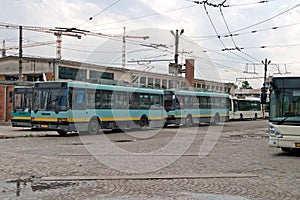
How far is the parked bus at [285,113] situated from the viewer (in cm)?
1266

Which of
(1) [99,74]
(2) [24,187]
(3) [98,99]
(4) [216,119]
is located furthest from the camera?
(1) [99,74]

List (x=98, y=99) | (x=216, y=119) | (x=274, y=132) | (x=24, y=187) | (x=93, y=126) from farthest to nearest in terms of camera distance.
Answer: (x=216, y=119), (x=98, y=99), (x=93, y=126), (x=274, y=132), (x=24, y=187)

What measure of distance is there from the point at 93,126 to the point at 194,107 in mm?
13172

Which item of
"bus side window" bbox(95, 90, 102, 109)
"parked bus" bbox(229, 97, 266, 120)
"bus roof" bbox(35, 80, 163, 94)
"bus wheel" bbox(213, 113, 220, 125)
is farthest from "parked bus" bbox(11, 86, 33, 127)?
"parked bus" bbox(229, 97, 266, 120)

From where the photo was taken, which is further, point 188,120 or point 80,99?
point 188,120

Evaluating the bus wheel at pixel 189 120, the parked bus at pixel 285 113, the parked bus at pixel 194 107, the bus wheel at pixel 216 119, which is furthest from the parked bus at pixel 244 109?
the parked bus at pixel 285 113

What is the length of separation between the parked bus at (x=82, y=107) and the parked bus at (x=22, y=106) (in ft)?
12.8

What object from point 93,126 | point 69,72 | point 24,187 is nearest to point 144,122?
point 93,126

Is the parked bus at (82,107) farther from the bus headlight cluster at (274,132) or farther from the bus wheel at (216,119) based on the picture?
the bus wheel at (216,119)

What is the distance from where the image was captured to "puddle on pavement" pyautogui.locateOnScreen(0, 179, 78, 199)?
723cm

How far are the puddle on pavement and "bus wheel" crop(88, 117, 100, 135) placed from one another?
12858 millimetres

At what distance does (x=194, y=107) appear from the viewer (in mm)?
32875

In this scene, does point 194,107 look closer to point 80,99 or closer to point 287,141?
point 80,99

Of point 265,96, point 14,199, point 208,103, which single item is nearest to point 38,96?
point 265,96
